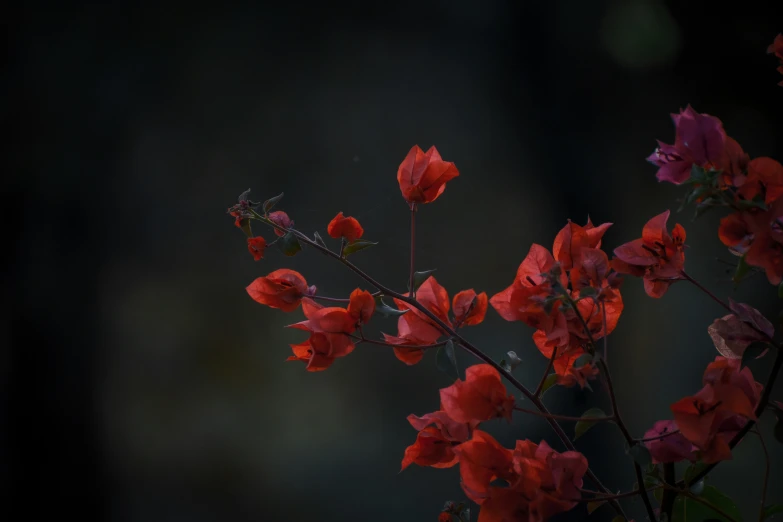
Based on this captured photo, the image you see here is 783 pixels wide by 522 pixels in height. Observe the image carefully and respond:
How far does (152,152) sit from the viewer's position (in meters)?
1.21

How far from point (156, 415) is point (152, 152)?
534 mm

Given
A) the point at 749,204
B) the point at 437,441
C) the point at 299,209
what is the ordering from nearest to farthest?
1. the point at 749,204
2. the point at 437,441
3. the point at 299,209

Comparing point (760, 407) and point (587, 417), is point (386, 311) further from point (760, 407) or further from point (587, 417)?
point (760, 407)

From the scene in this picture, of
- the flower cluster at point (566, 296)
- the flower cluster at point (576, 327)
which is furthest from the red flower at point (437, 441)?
the flower cluster at point (566, 296)

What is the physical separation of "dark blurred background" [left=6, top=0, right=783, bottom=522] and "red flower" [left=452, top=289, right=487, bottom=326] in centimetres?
67

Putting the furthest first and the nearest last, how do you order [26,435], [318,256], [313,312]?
[318,256] < [26,435] < [313,312]

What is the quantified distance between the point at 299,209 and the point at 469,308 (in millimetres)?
760

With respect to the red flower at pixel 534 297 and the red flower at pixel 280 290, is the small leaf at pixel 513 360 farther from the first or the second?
the red flower at pixel 280 290

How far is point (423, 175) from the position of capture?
1.76ft

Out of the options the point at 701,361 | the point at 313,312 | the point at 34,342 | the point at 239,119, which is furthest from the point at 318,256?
the point at 701,361

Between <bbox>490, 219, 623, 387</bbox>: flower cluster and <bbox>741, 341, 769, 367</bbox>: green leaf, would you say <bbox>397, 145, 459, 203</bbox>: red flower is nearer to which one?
<bbox>490, 219, 623, 387</bbox>: flower cluster

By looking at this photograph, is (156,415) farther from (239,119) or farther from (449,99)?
(449,99)

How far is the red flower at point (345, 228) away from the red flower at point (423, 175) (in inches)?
2.1

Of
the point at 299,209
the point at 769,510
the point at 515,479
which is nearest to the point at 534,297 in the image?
the point at 515,479
